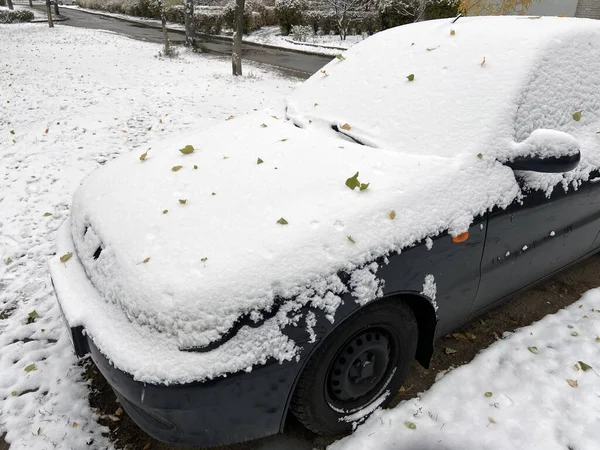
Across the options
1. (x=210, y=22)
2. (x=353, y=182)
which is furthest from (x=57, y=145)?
(x=210, y=22)

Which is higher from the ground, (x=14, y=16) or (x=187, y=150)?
(x=14, y=16)

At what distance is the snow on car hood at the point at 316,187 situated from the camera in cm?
156

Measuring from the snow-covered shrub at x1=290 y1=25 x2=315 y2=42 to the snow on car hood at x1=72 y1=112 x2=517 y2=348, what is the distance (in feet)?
63.1

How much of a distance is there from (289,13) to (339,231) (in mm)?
22497

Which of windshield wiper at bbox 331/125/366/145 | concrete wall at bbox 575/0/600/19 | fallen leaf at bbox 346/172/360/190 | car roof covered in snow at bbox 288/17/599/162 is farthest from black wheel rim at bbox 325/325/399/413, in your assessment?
concrete wall at bbox 575/0/600/19

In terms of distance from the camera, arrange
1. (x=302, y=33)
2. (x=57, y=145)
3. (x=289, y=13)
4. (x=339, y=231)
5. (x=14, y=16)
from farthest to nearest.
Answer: (x=14, y=16), (x=289, y=13), (x=302, y=33), (x=57, y=145), (x=339, y=231)

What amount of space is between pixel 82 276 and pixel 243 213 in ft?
2.72

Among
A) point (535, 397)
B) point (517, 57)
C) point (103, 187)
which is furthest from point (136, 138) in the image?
point (535, 397)

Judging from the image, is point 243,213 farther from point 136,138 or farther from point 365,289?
point 136,138

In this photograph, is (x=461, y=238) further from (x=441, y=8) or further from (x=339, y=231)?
(x=441, y=8)

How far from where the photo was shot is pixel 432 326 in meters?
2.04

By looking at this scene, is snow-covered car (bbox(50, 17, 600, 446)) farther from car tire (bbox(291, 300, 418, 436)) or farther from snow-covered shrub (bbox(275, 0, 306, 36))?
snow-covered shrub (bbox(275, 0, 306, 36))

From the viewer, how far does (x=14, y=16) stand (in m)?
24.7

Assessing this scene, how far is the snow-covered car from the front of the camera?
1517 mm
